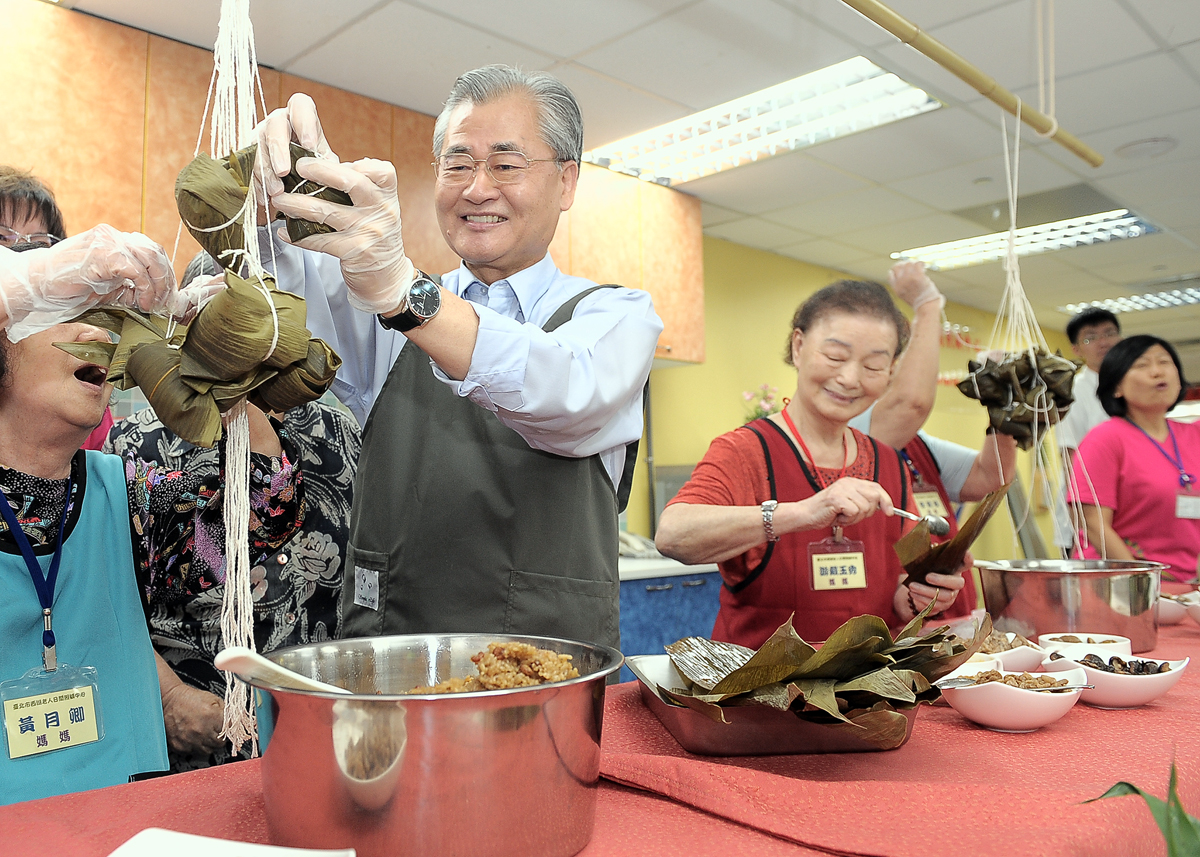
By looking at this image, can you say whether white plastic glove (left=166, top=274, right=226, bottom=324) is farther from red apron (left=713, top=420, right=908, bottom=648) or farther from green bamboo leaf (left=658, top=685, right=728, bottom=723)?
red apron (left=713, top=420, right=908, bottom=648)

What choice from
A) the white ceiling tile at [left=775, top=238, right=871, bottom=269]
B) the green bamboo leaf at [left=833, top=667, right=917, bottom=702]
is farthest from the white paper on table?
the white ceiling tile at [left=775, top=238, right=871, bottom=269]

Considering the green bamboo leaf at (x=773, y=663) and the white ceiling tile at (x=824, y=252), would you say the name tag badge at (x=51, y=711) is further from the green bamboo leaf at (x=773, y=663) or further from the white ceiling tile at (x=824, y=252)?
the white ceiling tile at (x=824, y=252)

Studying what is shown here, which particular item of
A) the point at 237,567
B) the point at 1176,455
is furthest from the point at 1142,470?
the point at 237,567

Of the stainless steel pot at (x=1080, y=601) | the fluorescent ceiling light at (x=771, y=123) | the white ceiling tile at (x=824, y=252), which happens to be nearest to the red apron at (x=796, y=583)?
the stainless steel pot at (x=1080, y=601)

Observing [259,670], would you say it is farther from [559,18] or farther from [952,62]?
[559,18]

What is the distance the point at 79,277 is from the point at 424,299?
353 millimetres

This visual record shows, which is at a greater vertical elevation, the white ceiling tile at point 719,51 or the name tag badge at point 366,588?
the white ceiling tile at point 719,51

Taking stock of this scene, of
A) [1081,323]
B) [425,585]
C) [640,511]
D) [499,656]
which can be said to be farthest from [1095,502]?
[640,511]

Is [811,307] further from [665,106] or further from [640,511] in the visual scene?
[640,511]

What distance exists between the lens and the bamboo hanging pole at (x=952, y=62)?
6.59ft

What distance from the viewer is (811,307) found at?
2.04 metres

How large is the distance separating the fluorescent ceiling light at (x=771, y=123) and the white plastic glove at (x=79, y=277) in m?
3.05

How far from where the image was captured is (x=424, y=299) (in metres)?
1.00

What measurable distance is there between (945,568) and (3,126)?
2835 mm
